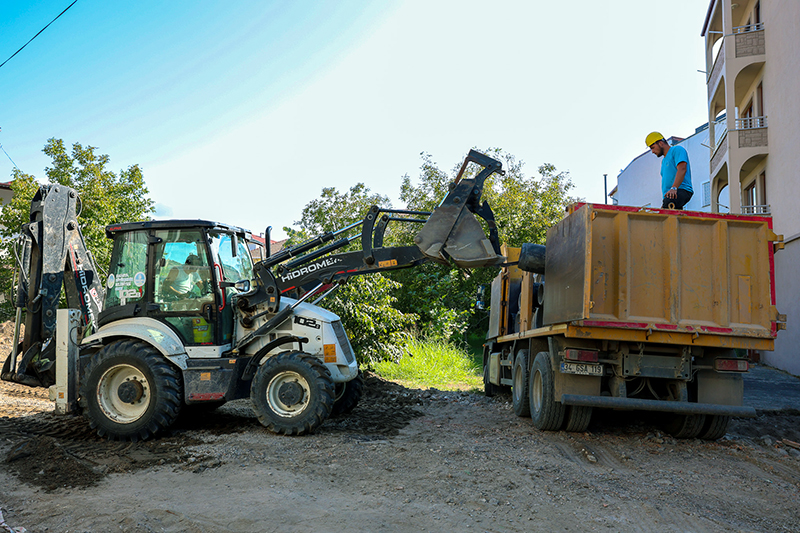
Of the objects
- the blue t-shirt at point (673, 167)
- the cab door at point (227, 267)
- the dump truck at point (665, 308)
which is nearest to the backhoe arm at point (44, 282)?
the cab door at point (227, 267)

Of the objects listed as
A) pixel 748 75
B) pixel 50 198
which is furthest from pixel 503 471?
pixel 748 75

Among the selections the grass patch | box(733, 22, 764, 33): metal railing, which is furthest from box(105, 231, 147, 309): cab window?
box(733, 22, 764, 33): metal railing

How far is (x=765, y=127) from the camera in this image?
675 inches

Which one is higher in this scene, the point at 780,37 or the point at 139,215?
the point at 780,37

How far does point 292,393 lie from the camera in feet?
23.1

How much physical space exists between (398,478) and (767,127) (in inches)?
659

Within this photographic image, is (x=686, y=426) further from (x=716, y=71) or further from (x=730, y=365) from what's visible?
(x=716, y=71)

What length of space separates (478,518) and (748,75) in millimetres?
19057

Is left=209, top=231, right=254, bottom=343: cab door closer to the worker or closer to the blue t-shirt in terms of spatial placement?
the worker

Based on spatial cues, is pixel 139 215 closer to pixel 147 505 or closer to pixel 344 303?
pixel 344 303

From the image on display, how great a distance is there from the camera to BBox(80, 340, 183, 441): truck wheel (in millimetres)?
6906

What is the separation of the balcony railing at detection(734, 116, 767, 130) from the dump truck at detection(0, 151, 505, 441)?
14069mm

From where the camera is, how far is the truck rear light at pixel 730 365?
6.68 m

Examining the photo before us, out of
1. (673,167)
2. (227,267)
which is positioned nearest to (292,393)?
(227,267)
